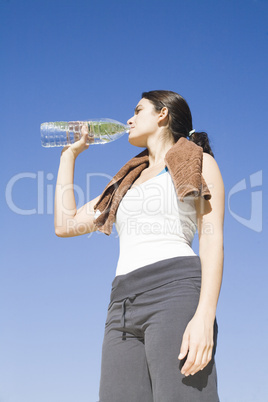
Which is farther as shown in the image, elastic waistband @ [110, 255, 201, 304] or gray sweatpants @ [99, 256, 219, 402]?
elastic waistband @ [110, 255, 201, 304]

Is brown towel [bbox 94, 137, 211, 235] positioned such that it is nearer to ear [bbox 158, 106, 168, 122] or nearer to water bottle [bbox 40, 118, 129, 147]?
ear [bbox 158, 106, 168, 122]

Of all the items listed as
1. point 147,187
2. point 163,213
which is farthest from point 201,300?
point 147,187

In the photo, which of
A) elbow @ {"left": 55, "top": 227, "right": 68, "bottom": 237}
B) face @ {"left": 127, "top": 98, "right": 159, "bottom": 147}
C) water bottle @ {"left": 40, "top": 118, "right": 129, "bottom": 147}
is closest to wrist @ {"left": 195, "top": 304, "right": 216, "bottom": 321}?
elbow @ {"left": 55, "top": 227, "right": 68, "bottom": 237}

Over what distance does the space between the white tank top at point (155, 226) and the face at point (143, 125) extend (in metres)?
0.49

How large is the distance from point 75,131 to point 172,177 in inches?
60.6

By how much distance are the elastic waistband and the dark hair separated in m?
1.13

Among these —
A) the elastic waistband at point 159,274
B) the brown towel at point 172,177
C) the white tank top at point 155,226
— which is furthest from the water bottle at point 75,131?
the elastic waistband at point 159,274

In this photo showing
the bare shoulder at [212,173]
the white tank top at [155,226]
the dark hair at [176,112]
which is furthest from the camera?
the dark hair at [176,112]

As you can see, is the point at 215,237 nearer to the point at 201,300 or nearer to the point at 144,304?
the point at 201,300

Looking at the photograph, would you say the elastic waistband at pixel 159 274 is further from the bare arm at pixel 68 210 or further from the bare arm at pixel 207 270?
the bare arm at pixel 68 210

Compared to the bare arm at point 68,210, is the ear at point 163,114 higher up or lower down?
higher up

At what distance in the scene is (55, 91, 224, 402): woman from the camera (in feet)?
7.45

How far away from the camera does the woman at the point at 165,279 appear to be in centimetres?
227

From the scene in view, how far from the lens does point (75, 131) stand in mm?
4082
